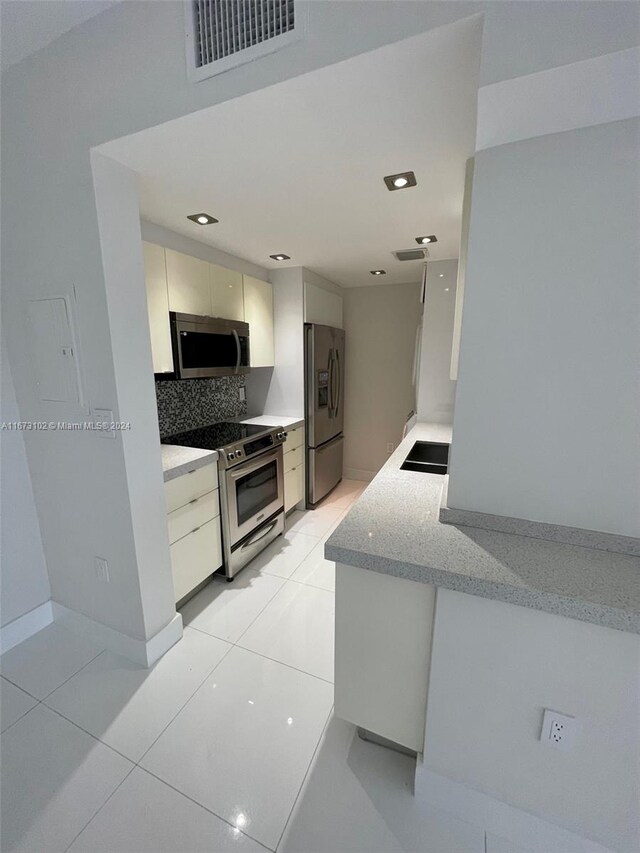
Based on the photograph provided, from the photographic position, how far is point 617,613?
0.79 metres

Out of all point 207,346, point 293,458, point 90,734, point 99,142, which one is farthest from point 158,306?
point 90,734

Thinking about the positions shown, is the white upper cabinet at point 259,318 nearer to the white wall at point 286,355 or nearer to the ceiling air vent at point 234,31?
the white wall at point 286,355

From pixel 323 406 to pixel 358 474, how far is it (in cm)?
130

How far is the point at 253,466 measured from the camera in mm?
2402

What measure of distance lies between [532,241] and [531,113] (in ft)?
1.00

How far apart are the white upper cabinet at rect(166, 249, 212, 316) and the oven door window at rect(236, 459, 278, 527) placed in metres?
1.15

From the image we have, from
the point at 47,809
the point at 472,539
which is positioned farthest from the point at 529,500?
the point at 47,809

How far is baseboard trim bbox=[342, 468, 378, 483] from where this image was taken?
4.24 metres

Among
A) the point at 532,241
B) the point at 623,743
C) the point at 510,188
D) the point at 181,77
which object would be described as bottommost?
the point at 623,743

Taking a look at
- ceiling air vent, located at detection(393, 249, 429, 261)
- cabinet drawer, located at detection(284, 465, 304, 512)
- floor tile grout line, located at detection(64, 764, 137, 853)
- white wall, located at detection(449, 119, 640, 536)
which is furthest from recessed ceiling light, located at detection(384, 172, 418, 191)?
floor tile grout line, located at detection(64, 764, 137, 853)

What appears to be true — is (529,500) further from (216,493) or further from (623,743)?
(216,493)

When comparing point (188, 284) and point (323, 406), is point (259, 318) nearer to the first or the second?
point (188, 284)

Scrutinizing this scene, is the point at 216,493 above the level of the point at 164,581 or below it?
above

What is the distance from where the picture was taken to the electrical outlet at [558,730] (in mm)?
916
